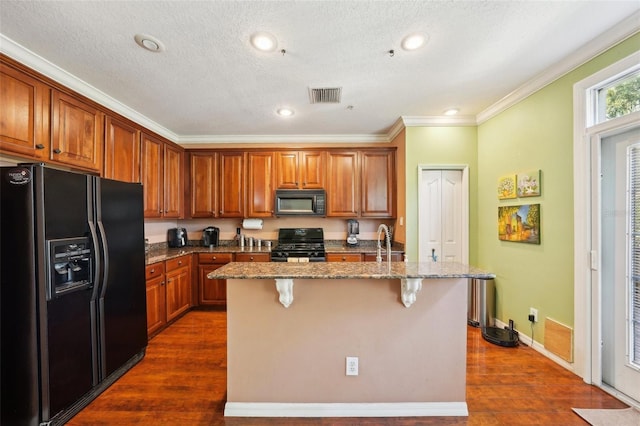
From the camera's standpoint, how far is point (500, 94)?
281cm

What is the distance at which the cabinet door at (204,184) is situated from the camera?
4.07 metres

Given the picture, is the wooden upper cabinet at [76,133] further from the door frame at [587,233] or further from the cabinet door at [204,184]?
the door frame at [587,233]

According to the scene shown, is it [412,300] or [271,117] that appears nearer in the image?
[412,300]

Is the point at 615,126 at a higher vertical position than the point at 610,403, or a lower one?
higher

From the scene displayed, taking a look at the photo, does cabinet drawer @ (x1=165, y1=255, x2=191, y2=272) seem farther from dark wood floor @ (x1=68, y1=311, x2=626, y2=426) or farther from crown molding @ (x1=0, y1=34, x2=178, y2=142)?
crown molding @ (x1=0, y1=34, x2=178, y2=142)

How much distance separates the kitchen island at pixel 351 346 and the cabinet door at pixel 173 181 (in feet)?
8.43

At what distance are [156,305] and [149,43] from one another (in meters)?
2.61

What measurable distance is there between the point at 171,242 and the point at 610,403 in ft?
16.5

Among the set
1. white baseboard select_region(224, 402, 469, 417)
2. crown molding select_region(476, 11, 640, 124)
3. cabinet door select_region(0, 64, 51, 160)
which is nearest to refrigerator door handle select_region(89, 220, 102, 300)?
cabinet door select_region(0, 64, 51, 160)

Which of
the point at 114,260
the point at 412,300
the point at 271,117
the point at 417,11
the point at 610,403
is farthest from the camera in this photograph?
the point at 271,117

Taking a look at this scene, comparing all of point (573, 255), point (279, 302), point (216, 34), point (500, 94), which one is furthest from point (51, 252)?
point (500, 94)

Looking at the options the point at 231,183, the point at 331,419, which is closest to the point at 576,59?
the point at 331,419

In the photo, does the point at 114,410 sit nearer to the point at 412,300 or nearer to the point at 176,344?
the point at 176,344

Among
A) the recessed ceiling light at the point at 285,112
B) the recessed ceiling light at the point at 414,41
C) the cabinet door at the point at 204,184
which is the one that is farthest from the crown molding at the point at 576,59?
the cabinet door at the point at 204,184
